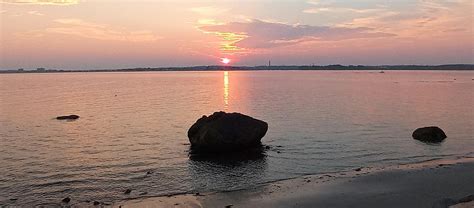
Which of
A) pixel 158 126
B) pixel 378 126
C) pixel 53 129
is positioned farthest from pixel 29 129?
pixel 378 126

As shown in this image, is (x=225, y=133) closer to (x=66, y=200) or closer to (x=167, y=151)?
(x=167, y=151)

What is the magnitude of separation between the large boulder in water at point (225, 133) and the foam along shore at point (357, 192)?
25.5 ft

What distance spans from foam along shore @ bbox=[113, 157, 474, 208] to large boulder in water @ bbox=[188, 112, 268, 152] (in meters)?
7.77

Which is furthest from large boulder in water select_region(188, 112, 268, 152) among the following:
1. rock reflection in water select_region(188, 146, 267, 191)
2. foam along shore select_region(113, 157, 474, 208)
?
foam along shore select_region(113, 157, 474, 208)

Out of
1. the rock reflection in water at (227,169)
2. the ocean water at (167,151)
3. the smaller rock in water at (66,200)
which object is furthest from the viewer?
the rock reflection in water at (227,169)

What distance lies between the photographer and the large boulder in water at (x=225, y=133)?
29172 mm

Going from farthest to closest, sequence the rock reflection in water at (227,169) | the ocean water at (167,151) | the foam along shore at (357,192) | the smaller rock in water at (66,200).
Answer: the rock reflection in water at (227,169), the ocean water at (167,151), the smaller rock in water at (66,200), the foam along shore at (357,192)

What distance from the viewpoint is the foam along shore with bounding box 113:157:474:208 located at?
17.8 meters

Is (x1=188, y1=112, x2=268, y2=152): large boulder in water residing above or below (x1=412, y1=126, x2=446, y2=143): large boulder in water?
above

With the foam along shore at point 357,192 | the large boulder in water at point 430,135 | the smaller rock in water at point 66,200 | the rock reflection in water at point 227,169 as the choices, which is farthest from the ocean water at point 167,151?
the foam along shore at point 357,192

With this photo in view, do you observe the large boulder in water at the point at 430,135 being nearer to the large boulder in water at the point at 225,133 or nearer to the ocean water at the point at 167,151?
the ocean water at the point at 167,151

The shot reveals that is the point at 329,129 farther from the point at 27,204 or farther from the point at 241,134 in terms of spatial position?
the point at 27,204

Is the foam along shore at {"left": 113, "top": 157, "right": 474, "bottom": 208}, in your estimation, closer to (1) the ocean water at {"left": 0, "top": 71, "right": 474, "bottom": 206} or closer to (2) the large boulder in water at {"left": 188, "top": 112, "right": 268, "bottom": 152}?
(1) the ocean water at {"left": 0, "top": 71, "right": 474, "bottom": 206}

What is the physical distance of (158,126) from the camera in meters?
41.8
